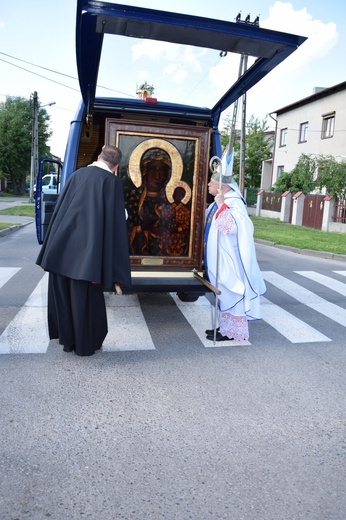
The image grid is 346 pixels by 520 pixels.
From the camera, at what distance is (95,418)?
3531 millimetres

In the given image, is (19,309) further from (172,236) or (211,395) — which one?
(211,395)

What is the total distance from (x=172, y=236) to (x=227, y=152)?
1.35m

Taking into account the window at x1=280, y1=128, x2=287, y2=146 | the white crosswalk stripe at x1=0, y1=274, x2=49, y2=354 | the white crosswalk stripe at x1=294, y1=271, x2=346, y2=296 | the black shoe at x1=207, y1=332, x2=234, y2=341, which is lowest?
the white crosswalk stripe at x1=294, y1=271, x2=346, y2=296

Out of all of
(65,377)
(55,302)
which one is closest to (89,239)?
(55,302)

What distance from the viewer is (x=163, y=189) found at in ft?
19.8

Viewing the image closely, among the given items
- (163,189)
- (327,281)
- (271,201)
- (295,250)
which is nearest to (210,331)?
(163,189)

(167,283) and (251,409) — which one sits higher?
(167,283)

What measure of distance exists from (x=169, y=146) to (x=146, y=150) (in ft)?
0.92

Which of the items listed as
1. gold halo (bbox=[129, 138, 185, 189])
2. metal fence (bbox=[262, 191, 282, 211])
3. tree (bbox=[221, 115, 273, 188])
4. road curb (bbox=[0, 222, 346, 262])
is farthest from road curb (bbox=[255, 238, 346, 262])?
tree (bbox=[221, 115, 273, 188])

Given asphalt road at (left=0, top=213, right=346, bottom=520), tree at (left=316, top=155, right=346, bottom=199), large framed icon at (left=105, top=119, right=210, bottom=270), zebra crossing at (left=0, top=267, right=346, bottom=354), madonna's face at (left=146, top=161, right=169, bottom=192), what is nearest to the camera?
asphalt road at (left=0, top=213, right=346, bottom=520)

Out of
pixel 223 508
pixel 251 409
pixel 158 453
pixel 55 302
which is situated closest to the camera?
pixel 223 508

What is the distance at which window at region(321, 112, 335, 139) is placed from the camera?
2927cm

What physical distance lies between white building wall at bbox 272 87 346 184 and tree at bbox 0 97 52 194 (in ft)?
102

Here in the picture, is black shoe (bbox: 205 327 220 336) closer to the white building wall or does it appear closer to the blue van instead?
the blue van
